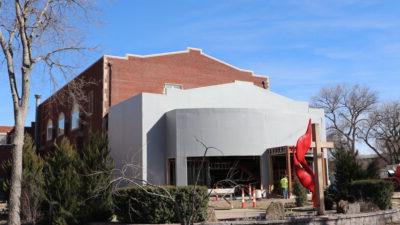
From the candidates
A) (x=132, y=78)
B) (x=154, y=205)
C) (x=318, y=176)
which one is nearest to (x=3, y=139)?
(x=132, y=78)

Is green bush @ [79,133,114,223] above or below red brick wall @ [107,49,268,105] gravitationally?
below

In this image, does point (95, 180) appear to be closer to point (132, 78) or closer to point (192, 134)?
point (192, 134)

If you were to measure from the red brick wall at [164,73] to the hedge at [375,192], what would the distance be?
25197 millimetres

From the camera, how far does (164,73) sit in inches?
1770

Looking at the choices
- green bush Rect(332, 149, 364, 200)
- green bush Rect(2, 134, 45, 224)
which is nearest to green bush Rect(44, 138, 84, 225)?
green bush Rect(2, 134, 45, 224)

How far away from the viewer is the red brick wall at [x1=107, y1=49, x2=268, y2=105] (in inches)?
1670

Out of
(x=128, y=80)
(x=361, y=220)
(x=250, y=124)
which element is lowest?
(x=361, y=220)

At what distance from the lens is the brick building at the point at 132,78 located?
41875 mm

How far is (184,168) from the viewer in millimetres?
33531

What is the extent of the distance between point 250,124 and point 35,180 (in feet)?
56.8

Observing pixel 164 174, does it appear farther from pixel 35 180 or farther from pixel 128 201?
pixel 128 201

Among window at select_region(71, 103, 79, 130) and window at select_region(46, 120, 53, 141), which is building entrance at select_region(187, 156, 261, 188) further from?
window at select_region(46, 120, 53, 141)

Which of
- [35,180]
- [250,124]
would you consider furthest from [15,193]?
[250,124]

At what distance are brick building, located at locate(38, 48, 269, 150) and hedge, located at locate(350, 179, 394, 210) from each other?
79.0ft
